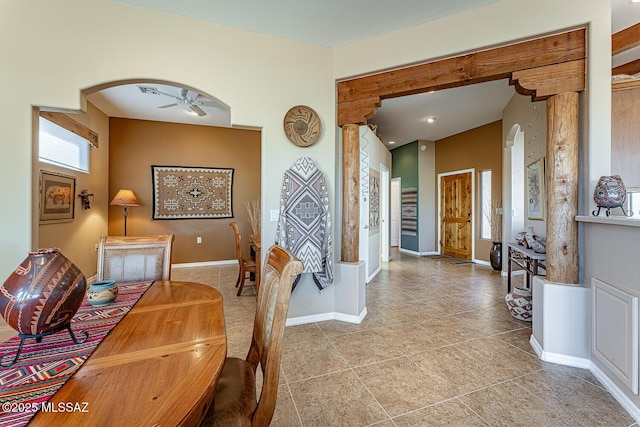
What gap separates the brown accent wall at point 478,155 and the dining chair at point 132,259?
18.4 feet

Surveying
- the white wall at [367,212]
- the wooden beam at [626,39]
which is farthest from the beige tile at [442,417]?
the wooden beam at [626,39]

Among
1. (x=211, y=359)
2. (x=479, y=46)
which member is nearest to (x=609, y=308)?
(x=479, y=46)

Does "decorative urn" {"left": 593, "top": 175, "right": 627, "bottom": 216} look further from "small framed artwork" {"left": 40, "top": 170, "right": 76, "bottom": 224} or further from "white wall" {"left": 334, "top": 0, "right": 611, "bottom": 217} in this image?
"small framed artwork" {"left": 40, "top": 170, "right": 76, "bottom": 224}

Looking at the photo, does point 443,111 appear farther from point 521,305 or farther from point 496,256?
point 521,305

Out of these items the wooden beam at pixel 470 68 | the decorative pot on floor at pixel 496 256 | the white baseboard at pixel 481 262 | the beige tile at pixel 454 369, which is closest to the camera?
the beige tile at pixel 454 369

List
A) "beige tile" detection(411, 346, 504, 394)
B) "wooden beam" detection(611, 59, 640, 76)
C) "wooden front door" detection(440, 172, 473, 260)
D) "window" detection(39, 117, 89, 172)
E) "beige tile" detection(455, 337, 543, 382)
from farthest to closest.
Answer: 1. "wooden front door" detection(440, 172, 473, 260)
2. "window" detection(39, 117, 89, 172)
3. "wooden beam" detection(611, 59, 640, 76)
4. "beige tile" detection(455, 337, 543, 382)
5. "beige tile" detection(411, 346, 504, 394)

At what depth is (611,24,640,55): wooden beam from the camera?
264 cm

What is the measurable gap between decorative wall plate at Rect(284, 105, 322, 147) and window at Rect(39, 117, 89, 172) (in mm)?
3090

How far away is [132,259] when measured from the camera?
1817 mm

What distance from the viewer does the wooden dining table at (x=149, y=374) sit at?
23.6 inches

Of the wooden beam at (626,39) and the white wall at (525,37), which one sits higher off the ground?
the wooden beam at (626,39)

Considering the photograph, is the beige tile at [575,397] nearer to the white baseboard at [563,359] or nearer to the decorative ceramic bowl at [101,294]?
the white baseboard at [563,359]

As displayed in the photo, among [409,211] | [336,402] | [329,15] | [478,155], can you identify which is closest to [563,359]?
[336,402]

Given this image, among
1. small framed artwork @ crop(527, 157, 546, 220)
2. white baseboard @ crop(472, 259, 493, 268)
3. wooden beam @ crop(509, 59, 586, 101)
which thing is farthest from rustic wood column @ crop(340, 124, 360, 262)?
white baseboard @ crop(472, 259, 493, 268)
